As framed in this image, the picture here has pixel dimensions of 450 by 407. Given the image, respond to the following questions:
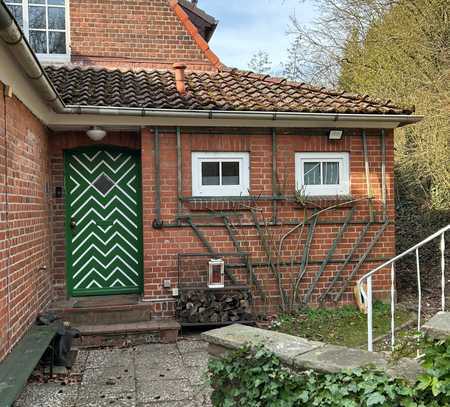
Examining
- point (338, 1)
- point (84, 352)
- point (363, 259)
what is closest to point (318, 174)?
point (363, 259)

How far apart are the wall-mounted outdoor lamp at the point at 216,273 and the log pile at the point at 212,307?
0.17 meters

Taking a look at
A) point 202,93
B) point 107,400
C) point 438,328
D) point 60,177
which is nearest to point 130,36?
point 202,93

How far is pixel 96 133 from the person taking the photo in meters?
7.09

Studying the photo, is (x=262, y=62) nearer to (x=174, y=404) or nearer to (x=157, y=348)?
(x=157, y=348)

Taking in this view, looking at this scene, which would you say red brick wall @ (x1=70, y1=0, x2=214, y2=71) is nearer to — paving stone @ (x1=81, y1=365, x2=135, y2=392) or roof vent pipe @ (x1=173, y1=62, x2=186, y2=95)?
roof vent pipe @ (x1=173, y1=62, x2=186, y2=95)

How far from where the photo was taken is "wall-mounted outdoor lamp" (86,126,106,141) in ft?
23.3

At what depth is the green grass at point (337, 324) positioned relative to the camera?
21.5 feet

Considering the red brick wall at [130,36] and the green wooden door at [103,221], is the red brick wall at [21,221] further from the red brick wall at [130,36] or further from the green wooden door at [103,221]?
the red brick wall at [130,36]

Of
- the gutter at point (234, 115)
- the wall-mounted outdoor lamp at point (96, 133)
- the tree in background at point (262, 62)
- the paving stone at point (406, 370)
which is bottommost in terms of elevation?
the paving stone at point (406, 370)

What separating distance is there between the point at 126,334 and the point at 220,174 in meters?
2.81

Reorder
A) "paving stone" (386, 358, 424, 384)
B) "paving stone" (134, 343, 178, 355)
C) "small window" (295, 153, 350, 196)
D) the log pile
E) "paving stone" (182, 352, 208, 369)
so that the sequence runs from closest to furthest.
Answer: "paving stone" (386, 358, 424, 384) < "paving stone" (182, 352, 208, 369) < "paving stone" (134, 343, 178, 355) < the log pile < "small window" (295, 153, 350, 196)

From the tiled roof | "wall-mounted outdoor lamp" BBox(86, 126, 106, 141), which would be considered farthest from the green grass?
"wall-mounted outdoor lamp" BBox(86, 126, 106, 141)

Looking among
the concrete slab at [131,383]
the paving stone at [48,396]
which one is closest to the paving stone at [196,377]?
the concrete slab at [131,383]

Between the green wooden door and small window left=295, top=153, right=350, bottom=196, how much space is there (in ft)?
8.89
